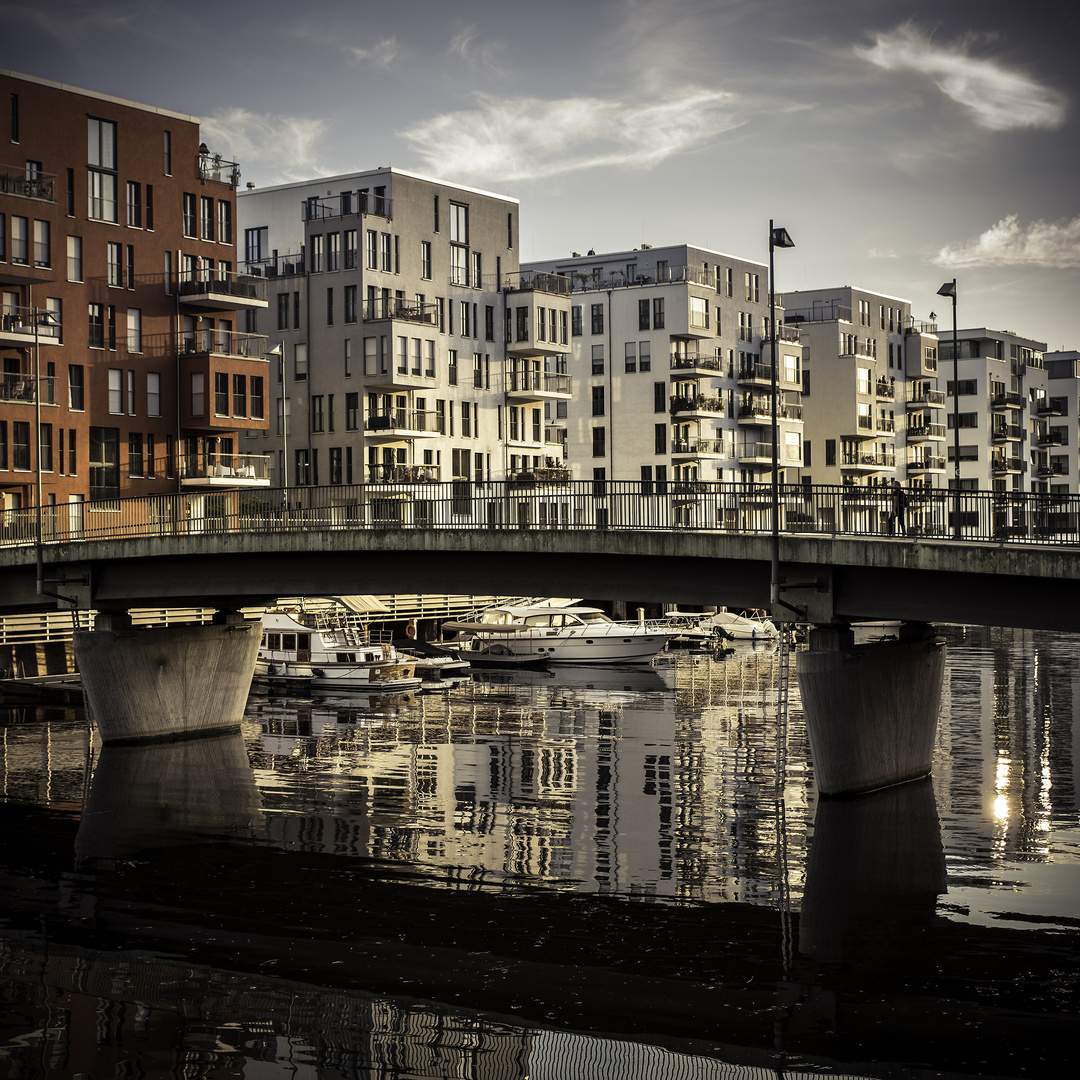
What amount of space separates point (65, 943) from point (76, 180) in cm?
5167

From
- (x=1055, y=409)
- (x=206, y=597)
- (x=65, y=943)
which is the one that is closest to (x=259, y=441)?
(x=206, y=597)

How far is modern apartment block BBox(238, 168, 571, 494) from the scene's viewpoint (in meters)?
84.8

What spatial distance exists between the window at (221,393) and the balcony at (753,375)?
1912 inches

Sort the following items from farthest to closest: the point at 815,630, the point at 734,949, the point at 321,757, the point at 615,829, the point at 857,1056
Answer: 1. the point at 321,757
2. the point at 815,630
3. the point at 615,829
4. the point at 734,949
5. the point at 857,1056

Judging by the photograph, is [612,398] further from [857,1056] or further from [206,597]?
[857,1056]

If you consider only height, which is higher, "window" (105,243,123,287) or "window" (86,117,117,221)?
"window" (86,117,117,221)

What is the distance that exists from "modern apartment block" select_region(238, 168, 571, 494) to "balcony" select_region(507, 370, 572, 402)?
11cm

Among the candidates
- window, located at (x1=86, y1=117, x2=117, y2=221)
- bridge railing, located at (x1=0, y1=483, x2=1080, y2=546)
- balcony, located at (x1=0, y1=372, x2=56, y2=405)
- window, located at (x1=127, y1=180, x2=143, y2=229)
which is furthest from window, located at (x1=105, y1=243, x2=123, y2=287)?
bridge railing, located at (x1=0, y1=483, x2=1080, y2=546)

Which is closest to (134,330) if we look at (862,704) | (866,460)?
(862,704)

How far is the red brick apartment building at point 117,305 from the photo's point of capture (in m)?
65.1

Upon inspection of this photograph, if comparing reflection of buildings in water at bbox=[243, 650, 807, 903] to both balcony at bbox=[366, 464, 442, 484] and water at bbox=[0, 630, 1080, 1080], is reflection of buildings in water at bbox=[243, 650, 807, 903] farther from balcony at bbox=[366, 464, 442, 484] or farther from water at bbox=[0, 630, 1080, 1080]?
balcony at bbox=[366, 464, 442, 484]

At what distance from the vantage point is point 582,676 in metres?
71.9

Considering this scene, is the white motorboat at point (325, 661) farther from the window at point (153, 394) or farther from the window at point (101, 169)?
the window at point (101, 169)

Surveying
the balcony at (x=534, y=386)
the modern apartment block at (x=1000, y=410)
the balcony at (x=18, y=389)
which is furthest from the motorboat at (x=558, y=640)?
the modern apartment block at (x=1000, y=410)
